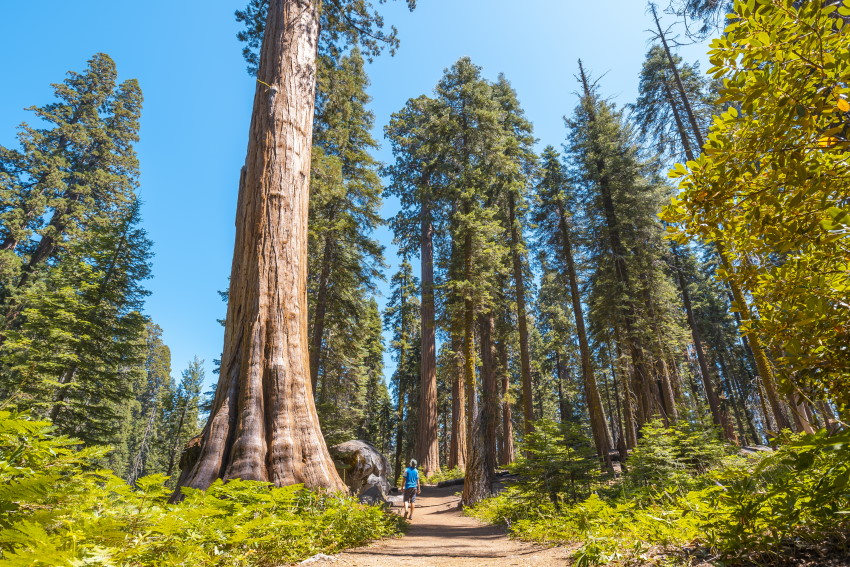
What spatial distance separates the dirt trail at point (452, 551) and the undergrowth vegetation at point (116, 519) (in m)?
0.59

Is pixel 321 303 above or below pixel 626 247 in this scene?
below

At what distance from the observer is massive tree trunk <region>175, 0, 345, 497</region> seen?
5.62 metres

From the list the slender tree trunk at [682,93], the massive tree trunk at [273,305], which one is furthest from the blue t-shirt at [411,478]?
the slender tree trunk at [682,93]

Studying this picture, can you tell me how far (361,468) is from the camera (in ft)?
36.1

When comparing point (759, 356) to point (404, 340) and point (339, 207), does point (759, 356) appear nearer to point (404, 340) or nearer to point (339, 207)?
point (339, 207)

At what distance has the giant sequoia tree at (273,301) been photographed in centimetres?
563

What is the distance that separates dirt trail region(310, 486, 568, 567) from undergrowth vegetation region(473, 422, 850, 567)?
493mm

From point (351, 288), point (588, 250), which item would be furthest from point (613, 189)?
point (351, 288)

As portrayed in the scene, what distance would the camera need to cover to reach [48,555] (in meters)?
1.71

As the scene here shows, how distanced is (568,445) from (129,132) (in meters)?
33.4

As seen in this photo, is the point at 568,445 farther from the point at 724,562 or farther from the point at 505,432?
the point at 505,432

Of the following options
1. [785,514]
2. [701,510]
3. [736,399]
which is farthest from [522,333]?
[736,399]

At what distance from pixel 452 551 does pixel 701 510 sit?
371cm

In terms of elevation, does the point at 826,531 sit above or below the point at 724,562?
above
